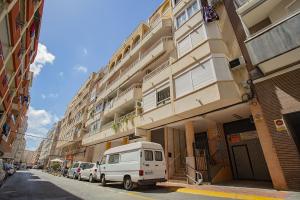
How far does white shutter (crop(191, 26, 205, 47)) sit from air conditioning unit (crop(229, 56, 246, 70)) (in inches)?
114

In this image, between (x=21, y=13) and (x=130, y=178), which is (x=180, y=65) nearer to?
(x=130, y=178)

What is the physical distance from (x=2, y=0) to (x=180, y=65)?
11.0 m

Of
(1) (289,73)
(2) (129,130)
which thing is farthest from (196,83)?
(2) (129,130)

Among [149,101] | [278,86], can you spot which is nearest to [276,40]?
[278,86]

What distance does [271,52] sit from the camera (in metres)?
8.66

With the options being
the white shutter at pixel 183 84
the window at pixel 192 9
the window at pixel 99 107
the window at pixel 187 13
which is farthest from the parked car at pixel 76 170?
the window at pixel 192 9

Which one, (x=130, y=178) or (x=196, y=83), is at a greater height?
(x=196, y=83)

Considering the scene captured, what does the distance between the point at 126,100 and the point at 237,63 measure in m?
12.4

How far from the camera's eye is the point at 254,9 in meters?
10.3

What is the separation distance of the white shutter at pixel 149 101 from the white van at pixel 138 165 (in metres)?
4.95

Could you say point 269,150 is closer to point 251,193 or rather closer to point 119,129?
point 251,193

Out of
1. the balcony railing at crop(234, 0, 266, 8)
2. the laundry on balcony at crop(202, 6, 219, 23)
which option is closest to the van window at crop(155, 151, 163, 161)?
the laundry on balcony at crop(202, 6, 219, 23)

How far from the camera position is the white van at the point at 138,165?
10.2 meters

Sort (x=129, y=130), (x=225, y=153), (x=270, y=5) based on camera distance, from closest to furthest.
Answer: (x=270, y=5) < (x=225, y=153) < (x=129, y=130)
